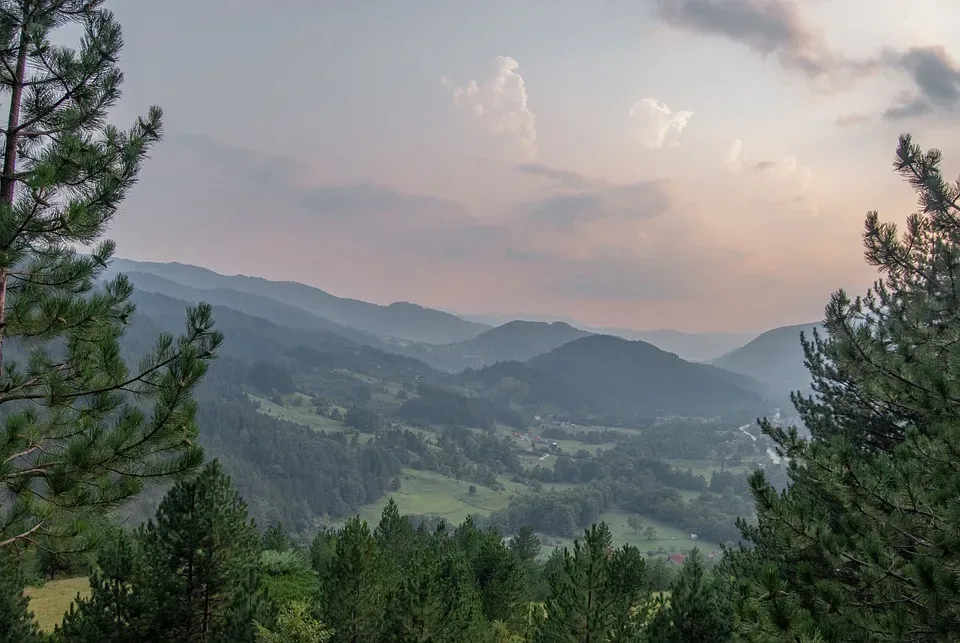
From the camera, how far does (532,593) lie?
30.8 metres

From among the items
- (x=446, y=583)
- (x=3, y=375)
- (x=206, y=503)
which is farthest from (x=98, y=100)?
(x=446, y=583)

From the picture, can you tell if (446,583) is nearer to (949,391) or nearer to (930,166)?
(949,391)

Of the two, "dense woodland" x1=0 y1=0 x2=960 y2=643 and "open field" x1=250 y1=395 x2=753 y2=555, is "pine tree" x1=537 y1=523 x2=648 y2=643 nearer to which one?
"dense woodland" x1=0 y1=0 x2=960 y2=643

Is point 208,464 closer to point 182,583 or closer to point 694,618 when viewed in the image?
point 182,583

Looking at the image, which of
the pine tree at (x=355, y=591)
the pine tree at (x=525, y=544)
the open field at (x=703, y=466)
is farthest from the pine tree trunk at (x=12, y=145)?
the open field at (x=703, y=466)

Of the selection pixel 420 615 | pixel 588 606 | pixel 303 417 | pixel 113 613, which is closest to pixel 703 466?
pixel 303 417

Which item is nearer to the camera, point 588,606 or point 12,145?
point 12,145

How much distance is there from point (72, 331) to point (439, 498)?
5215 inches

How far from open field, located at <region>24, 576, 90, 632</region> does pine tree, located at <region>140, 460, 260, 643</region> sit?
9.90 meters

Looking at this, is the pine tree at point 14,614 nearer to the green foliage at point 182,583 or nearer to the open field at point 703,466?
the green foliage at point 182,583

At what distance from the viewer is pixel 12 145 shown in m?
6.52

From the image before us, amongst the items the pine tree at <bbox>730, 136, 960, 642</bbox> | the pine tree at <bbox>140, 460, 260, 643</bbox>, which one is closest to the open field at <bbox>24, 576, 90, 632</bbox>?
the pine tree at <bbox>140, 460, 260, 643</bbox>

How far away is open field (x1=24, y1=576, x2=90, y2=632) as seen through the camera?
1822 cm

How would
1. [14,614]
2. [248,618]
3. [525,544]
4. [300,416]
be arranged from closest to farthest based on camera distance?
1. [248,618]
2. [14,614]
3. [525,544]
4. [300,416]
